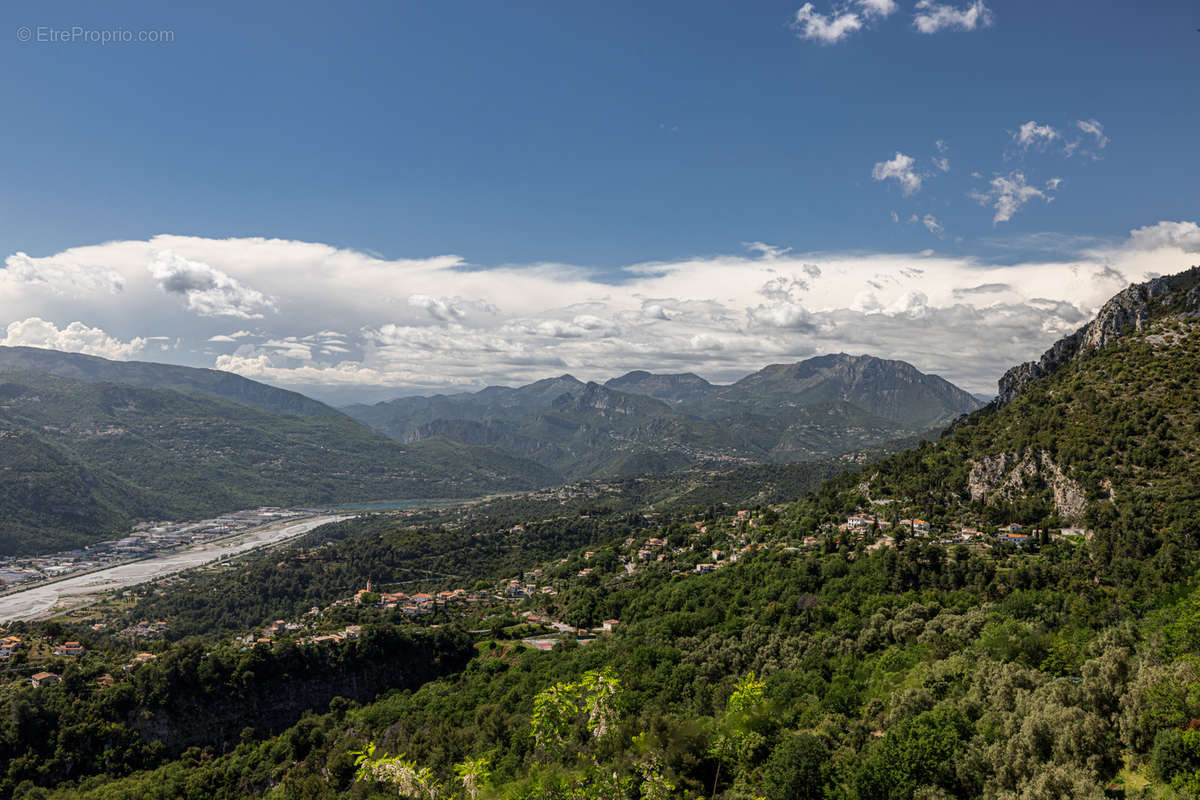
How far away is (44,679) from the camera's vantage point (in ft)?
192

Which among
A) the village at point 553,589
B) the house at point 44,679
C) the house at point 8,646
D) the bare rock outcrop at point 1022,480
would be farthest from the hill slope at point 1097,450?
the house at point 8,646

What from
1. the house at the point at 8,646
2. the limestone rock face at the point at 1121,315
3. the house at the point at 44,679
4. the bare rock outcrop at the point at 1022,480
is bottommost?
the house at the point at 8,646

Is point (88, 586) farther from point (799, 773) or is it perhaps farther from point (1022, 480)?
point (1022, 480)

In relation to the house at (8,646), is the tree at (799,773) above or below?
above

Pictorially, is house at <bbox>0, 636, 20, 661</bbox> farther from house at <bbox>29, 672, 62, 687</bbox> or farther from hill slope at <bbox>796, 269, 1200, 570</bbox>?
hill slope at <bbox>796, 269, 1200, 570</bbox>

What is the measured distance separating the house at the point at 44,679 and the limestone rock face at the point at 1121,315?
14149cm

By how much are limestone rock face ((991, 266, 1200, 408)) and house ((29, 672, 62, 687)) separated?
141485 mm

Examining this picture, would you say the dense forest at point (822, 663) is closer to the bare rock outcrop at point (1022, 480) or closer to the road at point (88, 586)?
the bare rock outcrop at point (1022, 480)

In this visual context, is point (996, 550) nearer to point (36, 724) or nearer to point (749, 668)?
point (749, 668)

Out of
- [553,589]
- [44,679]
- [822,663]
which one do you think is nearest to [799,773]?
[822,663]

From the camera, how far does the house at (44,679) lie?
57375mm

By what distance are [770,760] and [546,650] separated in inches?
1707

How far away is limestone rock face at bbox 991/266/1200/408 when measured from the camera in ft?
281

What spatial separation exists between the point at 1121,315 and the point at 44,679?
147311mm
